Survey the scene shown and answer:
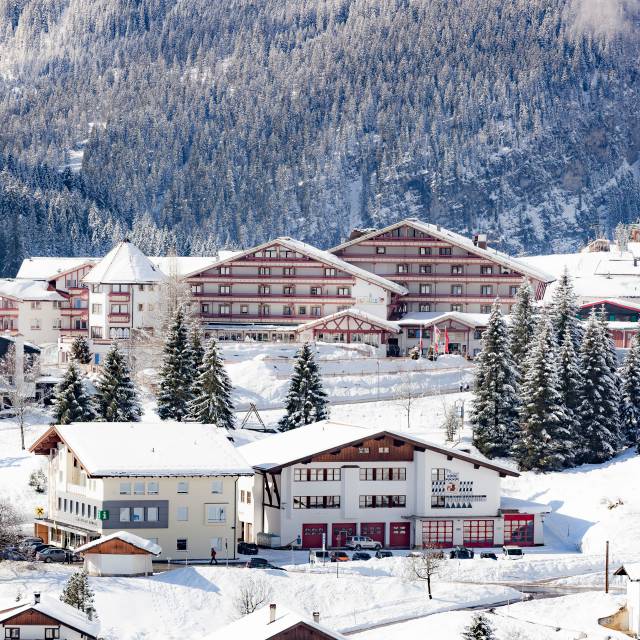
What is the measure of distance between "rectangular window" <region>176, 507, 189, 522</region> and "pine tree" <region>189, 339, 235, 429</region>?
21151 mm

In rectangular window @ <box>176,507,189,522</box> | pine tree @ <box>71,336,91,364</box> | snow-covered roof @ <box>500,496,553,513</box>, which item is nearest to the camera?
rectangular window @ <box>176,507,189,522</box>

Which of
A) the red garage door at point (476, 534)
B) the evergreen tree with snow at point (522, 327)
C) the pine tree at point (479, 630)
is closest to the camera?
the pine tree at point (479, 630)

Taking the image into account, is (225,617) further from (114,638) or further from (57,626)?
(57,626)

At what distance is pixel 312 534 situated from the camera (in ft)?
340

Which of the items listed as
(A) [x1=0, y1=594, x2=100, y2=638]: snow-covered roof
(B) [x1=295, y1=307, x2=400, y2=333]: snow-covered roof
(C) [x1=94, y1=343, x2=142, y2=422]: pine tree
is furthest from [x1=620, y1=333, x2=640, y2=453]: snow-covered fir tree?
(A) [x1=0, y1=594, x2=100, y2=638]: snow-covered roof

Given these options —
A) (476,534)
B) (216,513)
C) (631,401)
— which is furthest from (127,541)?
(631,401)

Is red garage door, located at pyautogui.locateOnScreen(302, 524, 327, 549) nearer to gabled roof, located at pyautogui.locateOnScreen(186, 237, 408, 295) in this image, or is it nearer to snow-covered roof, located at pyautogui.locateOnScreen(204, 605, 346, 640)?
snow-covered roof, located at pyautogui.locateOnScreen(204, 605, 346, 640)

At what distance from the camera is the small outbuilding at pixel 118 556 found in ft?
294

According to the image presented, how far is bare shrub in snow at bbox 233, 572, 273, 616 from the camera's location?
3312 inches

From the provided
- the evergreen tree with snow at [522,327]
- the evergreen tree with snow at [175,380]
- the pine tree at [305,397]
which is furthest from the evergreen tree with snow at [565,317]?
the evergreen tree with snow at [175,380]

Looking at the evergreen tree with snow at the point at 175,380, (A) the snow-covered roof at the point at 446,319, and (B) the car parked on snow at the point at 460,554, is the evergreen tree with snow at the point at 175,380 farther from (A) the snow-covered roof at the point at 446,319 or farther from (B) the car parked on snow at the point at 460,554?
(A) the snow-covered roof at the point at 446,319

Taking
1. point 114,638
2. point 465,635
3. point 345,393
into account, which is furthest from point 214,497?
point 345,393

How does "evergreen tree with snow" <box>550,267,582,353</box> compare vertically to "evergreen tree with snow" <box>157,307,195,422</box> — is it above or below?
above

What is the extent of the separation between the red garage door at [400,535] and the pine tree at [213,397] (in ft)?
57.7
